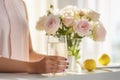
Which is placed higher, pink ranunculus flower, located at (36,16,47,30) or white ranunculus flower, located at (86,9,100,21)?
white ranunculus flower, located at (86,9,100,21)

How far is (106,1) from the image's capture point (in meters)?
2.49

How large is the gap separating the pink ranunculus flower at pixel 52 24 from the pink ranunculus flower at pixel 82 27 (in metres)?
0.08

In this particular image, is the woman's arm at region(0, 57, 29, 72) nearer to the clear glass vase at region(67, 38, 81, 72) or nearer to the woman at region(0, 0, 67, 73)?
the woman at region(0, 0, 67, 73)

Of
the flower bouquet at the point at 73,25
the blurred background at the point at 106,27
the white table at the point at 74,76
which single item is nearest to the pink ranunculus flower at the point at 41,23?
the flower bouquet at the point at 73,25

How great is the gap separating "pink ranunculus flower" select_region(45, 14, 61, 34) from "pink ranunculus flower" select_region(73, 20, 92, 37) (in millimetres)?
Result: 79

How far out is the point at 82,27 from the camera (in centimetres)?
120

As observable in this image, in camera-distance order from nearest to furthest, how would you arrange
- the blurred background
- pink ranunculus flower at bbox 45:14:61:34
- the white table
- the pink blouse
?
the white table → pink ranunculus flower at bbox 45:14:61:34 → the pink blouse → the blurred background

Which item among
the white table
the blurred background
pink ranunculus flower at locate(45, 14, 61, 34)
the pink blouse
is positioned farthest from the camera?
the blurred background

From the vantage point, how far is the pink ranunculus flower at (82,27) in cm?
120

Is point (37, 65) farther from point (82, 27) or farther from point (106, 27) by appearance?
point (106, 27)

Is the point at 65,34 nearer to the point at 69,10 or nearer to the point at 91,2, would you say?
the point at 69,10

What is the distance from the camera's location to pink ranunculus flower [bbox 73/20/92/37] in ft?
3.93

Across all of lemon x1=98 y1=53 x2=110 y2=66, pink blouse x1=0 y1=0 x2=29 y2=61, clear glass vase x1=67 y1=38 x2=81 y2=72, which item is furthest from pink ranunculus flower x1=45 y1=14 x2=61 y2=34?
lemon x1=98 y1=53 x2=110 y2=66

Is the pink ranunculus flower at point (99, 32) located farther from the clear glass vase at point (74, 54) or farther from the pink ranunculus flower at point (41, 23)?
the pink ranunculus flower at point (41, 23)
